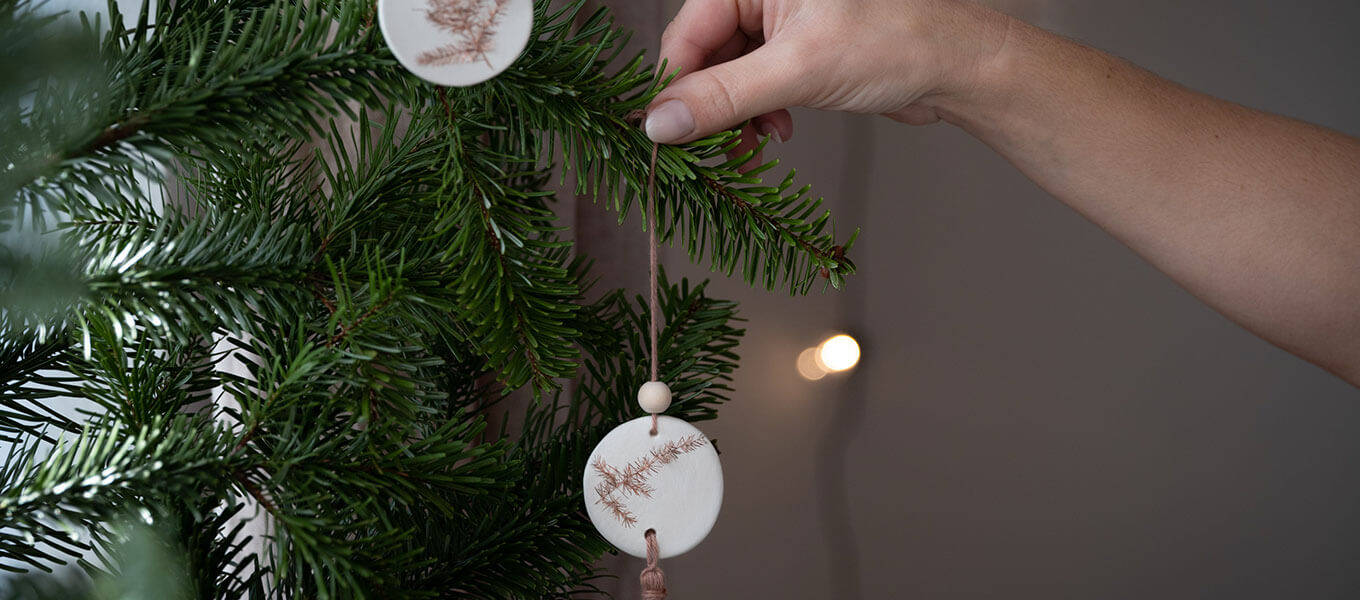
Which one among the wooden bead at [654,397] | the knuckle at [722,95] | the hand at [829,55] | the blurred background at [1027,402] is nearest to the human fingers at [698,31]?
the hand at [829,55]

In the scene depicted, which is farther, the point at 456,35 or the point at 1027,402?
the point at 1027,402

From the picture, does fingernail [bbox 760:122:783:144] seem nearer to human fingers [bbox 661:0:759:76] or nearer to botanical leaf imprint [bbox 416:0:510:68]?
human fingers [bbox 661:0:759:76]

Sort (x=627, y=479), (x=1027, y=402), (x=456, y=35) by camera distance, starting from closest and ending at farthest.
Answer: (x=456, y=35)
(x=627, y=479)
(x=1027, y=402)

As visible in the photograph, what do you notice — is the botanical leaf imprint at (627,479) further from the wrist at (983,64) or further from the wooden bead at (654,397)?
the wrist at (983,64)

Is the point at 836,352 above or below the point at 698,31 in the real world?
above

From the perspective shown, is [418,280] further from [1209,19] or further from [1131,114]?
[1209,19]

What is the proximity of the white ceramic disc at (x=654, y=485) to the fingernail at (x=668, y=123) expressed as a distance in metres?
0.15

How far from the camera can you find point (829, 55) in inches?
19.0

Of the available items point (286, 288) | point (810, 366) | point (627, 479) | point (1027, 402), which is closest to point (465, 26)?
point (286, 288)

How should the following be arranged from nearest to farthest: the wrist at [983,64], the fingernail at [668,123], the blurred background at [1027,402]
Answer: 1. the fingernail at [668,123]
2. the wrist at [983,64]
3. the blurred background at [1027,402]

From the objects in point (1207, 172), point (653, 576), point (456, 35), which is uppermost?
point (1207, 172)

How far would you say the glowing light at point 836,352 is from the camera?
1235 millimetres

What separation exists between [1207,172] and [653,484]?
1.39ft

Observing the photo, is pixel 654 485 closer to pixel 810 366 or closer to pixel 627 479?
pixel 627 479
